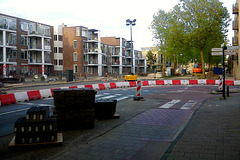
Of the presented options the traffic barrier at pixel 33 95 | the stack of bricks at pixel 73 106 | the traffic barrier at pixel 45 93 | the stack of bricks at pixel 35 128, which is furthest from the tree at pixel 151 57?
the stack of bricks at pixel 35 128

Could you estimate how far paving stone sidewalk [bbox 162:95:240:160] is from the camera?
4910mm

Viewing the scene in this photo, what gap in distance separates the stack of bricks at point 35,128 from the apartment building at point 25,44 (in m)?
34.4

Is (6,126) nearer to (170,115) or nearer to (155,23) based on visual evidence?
(170,115)

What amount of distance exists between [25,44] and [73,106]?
48.7 m

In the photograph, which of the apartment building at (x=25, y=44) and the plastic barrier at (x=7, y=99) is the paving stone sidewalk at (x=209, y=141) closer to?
the plastic barrier at (x=7, y=99)

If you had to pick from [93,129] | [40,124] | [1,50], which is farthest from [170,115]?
[1,50]

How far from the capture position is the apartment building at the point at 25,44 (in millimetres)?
45281

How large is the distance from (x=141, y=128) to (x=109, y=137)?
1.38 metres

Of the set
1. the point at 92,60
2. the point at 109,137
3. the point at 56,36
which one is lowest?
the point at 109,137

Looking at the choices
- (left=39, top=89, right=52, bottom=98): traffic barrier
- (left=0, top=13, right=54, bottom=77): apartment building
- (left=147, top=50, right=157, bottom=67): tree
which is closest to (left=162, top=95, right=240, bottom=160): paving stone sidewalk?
(left=39, top=89, right=52, bottom=98): traffic barrier

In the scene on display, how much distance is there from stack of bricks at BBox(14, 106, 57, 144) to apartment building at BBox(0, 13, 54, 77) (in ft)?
113

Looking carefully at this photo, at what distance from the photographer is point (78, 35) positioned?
63438 millimetres

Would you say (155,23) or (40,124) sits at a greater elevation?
(155,23)

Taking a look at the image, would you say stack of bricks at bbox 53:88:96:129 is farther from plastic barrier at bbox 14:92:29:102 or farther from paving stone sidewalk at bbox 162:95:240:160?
plastic barrier at bbox 14:92:29:102
